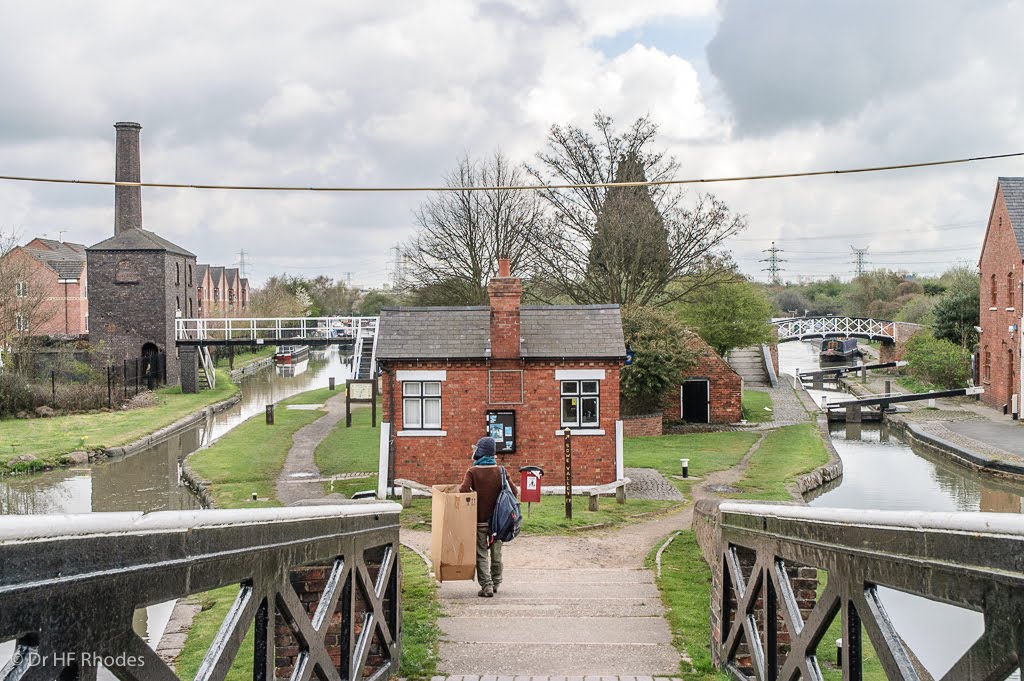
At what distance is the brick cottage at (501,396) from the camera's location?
741 inches

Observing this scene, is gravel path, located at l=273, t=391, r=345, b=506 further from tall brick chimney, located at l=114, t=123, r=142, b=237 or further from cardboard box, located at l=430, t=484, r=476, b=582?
tall brick chimney, located at l=114, t=123, r=142, b=237

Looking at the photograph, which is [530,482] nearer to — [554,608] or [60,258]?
[554,608]

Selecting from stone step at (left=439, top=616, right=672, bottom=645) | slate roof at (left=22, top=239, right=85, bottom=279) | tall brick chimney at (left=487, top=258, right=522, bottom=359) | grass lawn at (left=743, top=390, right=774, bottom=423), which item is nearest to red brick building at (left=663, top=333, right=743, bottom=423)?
grass lawn at (left=743, top=390, right=774, bottom=423)

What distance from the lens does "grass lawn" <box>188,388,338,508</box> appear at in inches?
776

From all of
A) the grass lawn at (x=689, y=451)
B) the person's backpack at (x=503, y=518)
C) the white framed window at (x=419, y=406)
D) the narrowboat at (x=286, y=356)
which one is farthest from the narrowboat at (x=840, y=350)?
the person's backpack at (x=503, y=518)

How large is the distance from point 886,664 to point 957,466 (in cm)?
2306

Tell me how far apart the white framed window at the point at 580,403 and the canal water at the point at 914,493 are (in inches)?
197

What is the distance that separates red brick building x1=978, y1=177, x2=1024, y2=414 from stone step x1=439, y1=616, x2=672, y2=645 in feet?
89.1

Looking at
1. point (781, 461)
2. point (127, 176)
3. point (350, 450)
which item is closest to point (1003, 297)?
point (781, 461)

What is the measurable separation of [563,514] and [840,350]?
2327 inches

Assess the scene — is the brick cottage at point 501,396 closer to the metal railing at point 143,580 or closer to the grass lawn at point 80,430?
the grass lawn at point 80,430

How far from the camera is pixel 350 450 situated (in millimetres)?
25422

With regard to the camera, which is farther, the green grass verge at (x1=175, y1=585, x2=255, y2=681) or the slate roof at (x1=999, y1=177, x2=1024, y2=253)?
the slate roof at (x1=999, y1=177, x2=1024, y2=253)

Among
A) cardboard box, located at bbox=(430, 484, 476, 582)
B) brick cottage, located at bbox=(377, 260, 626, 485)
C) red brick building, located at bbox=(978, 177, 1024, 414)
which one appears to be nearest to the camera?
cardboard box, located at bbox=(430, 484, 476, 582)
